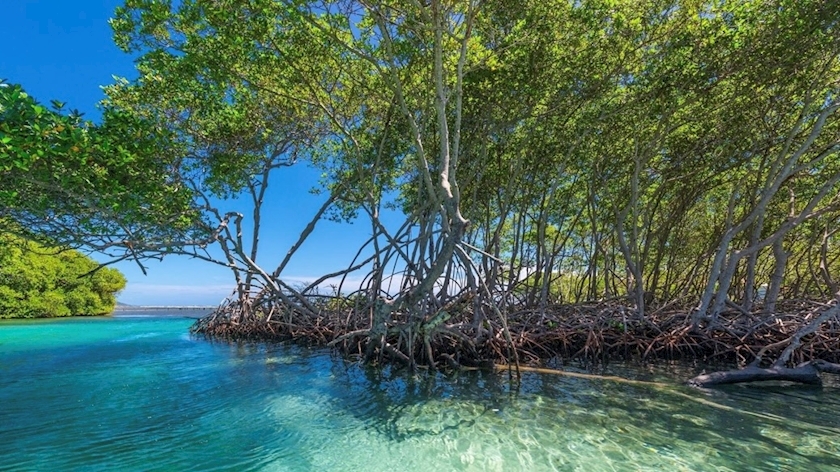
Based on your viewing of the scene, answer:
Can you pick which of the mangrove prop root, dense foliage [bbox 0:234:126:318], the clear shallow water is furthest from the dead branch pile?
dense foliage [bbox 0:234:126:318]

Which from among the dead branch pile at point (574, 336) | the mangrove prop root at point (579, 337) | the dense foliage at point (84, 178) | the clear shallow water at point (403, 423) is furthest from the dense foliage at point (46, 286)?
the mangrove prop root at point (579, 337)

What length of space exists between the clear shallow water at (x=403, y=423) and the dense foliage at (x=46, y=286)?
60.0 feet

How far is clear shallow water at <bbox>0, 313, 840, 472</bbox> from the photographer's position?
3.41 metres

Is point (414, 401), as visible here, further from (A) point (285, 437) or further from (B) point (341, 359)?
(B) point (341, 359)

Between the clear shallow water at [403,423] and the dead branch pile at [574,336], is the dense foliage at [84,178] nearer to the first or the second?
the clear shallow water at [403,423]

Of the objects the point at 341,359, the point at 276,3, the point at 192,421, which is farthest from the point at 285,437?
the point at 276,3

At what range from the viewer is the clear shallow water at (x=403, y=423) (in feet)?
11.2

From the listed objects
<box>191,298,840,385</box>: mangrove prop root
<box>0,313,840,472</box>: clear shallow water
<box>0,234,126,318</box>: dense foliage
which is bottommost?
<box>0,313,840,472</box>: clear shallow water

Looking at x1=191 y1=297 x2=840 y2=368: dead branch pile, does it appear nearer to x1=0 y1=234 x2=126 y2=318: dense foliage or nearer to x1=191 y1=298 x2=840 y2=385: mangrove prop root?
x1=191 y1=298 x2=840 y2=385: mangrove prop root

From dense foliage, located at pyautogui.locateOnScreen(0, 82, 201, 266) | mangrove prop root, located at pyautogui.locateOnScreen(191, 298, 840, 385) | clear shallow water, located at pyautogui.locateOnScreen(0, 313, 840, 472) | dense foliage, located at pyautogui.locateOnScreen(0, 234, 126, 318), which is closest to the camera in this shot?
clear shallow water, located at pyautogui.locateOnScreen(0, 313, 840, 472)

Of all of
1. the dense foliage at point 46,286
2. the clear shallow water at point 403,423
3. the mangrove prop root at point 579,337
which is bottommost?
the clear shallow water at point 403,423

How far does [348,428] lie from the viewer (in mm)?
4227

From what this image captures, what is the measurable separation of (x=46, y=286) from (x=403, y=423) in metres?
27.8

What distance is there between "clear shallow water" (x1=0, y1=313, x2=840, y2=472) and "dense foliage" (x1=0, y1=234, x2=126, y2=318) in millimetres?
18300
